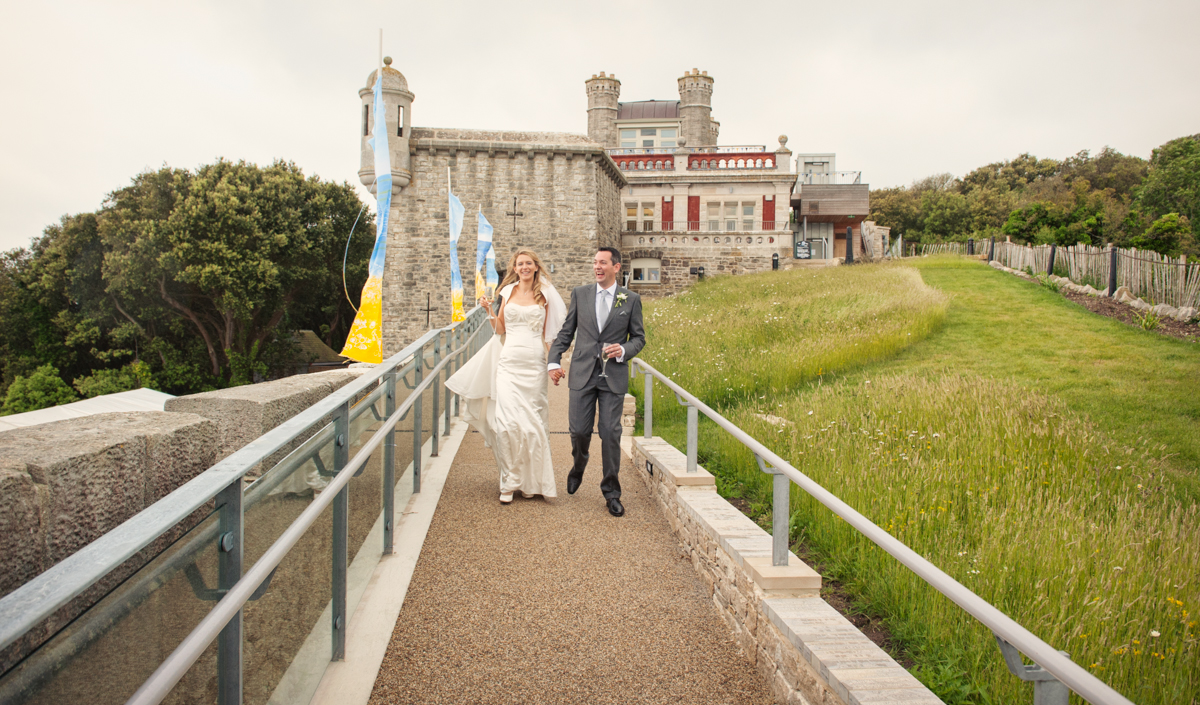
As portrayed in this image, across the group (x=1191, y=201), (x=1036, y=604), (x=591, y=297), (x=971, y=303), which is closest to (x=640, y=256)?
(x=971, y=303)

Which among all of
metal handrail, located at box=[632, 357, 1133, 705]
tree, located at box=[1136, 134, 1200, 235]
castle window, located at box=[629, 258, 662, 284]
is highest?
tree, located at box=[1136, 134, 1200, 235]

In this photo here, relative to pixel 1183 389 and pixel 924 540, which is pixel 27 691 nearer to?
pixel 924 540

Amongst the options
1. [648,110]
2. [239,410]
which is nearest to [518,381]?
[239,410]

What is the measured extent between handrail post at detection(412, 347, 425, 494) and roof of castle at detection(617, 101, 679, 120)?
1797 inches

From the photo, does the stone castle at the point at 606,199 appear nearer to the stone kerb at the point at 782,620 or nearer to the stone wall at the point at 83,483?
the stone kerb at the point at 782,620

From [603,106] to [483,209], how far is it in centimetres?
2013

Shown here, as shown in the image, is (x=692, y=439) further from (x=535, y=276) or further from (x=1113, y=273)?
(x=1113, y=273)

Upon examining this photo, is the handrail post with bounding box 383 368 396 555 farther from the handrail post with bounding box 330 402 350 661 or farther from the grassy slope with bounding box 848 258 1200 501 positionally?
the grassy slope with bounding box 848 258 1200 501

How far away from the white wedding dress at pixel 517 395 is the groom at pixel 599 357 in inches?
8.3

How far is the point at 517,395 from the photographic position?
577 centimetres

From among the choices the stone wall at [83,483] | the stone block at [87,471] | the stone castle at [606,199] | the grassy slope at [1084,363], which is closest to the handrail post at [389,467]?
the stone wall at [83,483]

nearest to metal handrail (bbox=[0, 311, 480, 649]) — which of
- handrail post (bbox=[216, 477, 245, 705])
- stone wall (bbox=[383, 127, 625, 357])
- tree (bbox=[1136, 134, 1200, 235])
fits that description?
handrail post (bbox=[216, 477, 245, 705])

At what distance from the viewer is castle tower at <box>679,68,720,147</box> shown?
45.4m

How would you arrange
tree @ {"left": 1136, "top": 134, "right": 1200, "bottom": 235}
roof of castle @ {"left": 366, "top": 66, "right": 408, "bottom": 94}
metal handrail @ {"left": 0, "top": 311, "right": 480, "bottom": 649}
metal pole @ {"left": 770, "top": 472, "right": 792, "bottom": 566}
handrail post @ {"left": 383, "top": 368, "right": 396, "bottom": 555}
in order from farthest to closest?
tree @ {"left": 1136, "top": 134, "right": 1200, "bottom": 235} → roof of castle @ {"left": 366, "top": 66, "right": 408, "bottom": 94} → handrail post @ {"left": 383, "top": 368, "right": 396, "bottom": 555} → metal pole @ {"left": 770, "top": 472, "right": 792, "bottom": 566} → metal handrail @ {"left": 0, "top": 311, "right": 480, "bottom": 649}
